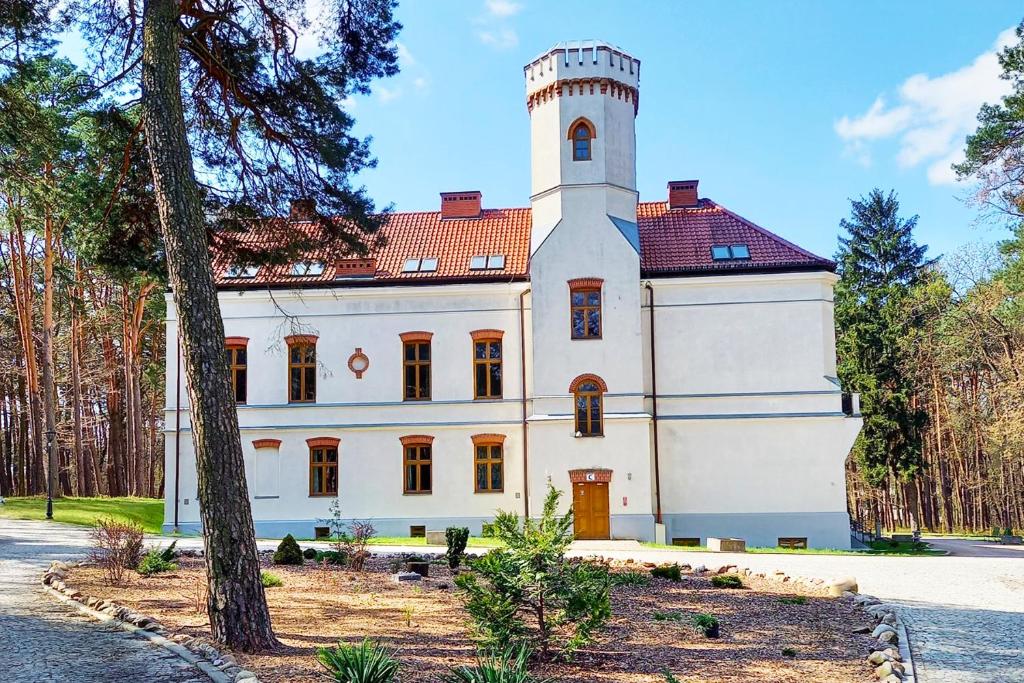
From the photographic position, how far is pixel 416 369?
2744cm

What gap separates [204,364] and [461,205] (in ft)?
73.1

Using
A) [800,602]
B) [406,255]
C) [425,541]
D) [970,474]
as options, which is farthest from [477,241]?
[970,474]

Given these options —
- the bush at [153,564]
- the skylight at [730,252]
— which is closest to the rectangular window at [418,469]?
the skylight at [730,252]

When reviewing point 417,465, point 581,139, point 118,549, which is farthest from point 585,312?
point 118,549

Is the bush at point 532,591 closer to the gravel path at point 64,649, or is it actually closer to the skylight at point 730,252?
the gravel path at point 64,649

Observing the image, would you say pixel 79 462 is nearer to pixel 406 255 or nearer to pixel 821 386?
pixel 406 255

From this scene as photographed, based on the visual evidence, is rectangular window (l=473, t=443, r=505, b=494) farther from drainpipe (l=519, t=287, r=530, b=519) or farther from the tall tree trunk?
the tall tree trunk

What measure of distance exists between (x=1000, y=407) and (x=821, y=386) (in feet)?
51.4

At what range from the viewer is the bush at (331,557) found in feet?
53.9

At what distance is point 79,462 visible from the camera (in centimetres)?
3688

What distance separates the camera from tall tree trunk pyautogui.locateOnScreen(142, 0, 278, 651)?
28.6 ft

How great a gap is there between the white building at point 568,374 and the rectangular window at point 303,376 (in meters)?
0.06

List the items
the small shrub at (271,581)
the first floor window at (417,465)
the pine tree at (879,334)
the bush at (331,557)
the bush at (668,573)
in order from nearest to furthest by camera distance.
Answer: the small shrub at (271,581) → the bush at (668,573) → the bush at (331,557) → the first floor window at (417,465) → the pine tree at (879,334)

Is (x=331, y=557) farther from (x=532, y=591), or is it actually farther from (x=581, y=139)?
(x=581, y=139)
